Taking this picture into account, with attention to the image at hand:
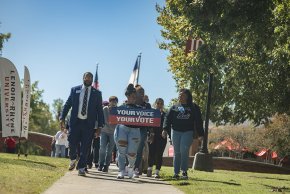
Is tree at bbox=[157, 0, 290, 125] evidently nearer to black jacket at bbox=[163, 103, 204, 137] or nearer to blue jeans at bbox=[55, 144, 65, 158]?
black jacket at bbox=[163, 103, 204, 137]

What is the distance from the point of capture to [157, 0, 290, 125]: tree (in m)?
12.9

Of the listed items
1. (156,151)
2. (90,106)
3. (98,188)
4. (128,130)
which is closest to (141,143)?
(156,151)

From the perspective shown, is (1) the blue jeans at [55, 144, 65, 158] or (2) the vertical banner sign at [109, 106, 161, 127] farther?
(1) the blue jeans at [55, 144, 65, 158]

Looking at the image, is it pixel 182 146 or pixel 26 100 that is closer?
pixel 182 146

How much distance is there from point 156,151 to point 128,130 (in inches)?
70.6

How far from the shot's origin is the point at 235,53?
82.2 feet

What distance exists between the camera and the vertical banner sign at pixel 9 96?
13383mm

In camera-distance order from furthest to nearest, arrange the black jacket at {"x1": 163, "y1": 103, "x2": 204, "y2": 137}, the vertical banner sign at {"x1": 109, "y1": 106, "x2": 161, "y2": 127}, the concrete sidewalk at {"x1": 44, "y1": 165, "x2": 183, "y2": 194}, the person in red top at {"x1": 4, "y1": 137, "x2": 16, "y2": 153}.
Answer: the person in red top at {"x1": 4, "y1": 137, "x2": 16, "y2": 153} < the black jacket at {"x1": 163, "y1": 103, "x2": 204, "y2": 137} < the vertical banner sign at {"x1": 109, "y1": 106, "x2": 161, "y2": 127} < the concrete sidewalk at {"x1": 44, "y1": 165, "x2": 183, "y2": 194}

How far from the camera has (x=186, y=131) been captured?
35.4 feet

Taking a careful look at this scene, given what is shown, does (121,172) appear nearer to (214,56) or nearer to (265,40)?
(265,40)

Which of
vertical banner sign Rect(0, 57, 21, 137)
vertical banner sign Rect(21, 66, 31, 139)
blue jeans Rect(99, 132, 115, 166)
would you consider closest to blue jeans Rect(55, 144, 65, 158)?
vertical banner sign Rect(21, 66, 31, 139)

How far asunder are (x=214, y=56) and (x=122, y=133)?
1256cm

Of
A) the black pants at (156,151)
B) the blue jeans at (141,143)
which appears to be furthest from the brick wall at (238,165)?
the blue jeans at (141,143)

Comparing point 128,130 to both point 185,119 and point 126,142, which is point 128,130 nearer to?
point 126,142
